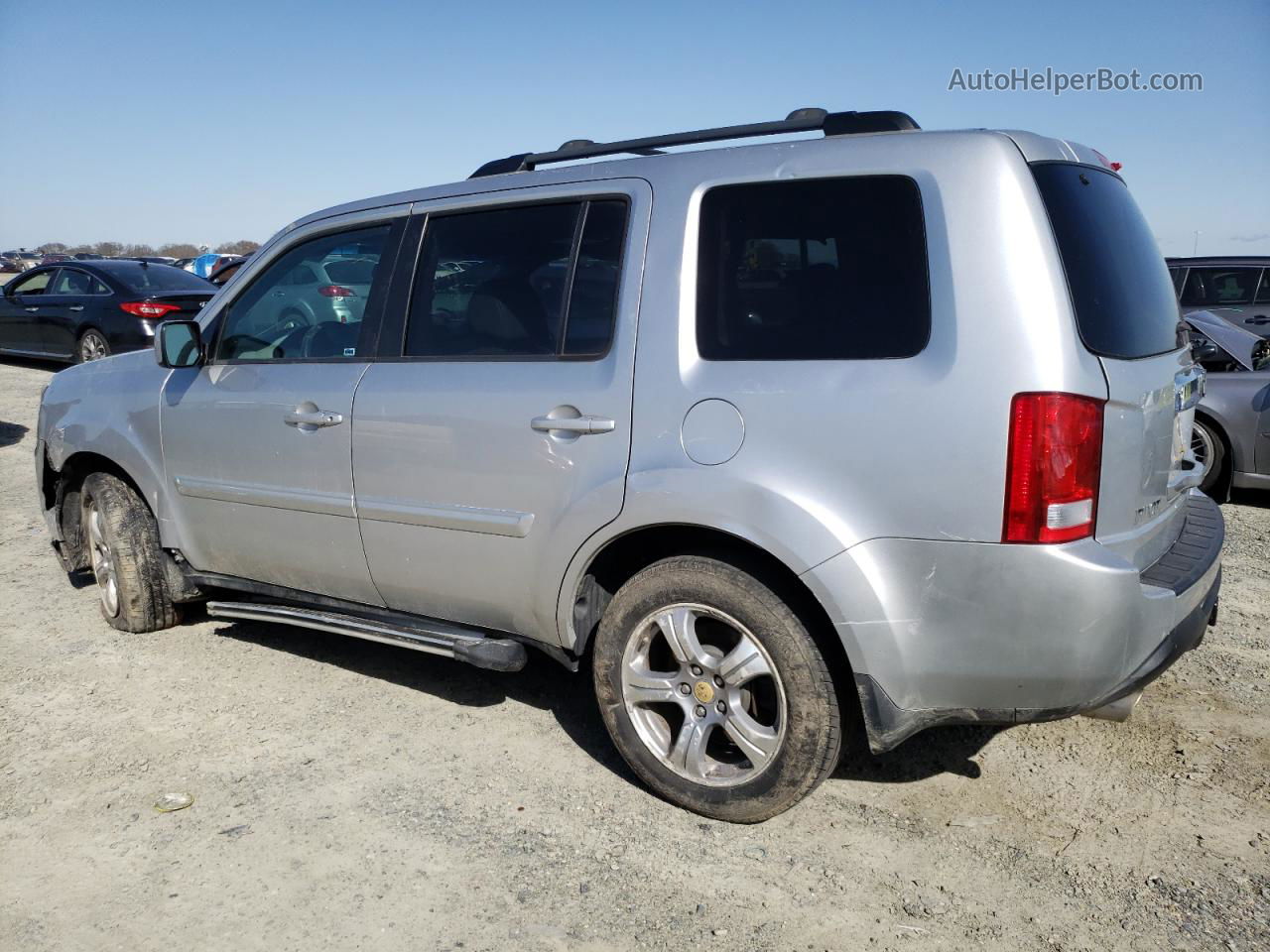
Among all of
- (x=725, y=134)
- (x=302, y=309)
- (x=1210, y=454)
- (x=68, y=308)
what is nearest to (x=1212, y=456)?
(x=1210, y=454)

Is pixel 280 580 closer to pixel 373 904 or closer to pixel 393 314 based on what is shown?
pixel 393 314

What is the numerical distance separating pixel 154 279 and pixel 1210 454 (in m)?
12.0

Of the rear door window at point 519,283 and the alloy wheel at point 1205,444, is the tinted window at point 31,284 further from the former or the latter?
the alloy wheel at point 1205,444

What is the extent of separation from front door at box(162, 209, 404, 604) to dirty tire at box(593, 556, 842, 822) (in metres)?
1.15

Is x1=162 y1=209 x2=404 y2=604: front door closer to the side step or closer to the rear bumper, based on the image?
the side step

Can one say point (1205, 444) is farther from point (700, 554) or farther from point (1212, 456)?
point (700, 554)

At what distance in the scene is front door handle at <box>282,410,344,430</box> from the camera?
3947 millimetres

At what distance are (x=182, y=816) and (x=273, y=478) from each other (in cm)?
131

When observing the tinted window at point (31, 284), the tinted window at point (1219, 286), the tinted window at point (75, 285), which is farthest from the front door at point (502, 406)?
the tinted window at point (31, 284)

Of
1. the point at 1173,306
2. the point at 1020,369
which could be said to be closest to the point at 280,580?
the point at 1020,369

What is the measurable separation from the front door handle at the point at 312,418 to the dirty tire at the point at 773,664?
1296 mm

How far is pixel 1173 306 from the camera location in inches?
137

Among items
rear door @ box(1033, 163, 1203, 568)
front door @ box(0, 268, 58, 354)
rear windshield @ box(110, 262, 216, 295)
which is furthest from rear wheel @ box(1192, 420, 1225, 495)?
front door @ box(0, 268, 58, 354)

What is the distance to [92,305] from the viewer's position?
13500mm
